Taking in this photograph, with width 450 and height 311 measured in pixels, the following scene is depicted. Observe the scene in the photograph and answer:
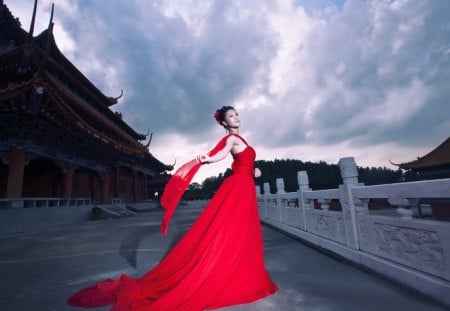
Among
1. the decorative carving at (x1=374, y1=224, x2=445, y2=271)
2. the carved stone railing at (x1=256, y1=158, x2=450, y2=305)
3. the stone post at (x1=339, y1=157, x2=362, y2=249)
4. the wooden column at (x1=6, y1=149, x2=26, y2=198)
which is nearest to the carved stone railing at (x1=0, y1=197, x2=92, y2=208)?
the wooden column at (x1=6, y1=149, x2=26, y2=198)

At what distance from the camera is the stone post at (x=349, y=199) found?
2.71 m

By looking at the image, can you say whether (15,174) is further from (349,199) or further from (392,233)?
(392,233)

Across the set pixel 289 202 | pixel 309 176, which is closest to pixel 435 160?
pixel 289 202

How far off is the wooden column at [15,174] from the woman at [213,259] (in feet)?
22.5

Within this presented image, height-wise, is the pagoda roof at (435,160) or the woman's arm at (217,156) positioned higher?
the pagoda roof at (435,160)

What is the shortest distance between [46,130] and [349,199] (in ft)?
28.9

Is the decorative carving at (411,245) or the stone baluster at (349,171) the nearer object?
the decorative carving at (411,245)

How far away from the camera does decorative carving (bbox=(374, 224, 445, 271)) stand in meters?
1.73

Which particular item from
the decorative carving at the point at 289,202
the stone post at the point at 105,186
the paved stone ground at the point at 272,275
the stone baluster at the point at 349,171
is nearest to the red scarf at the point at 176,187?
the paved stone ground at the point at 272,275

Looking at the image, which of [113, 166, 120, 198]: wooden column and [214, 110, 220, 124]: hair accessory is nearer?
[214, 110, 220, 124]: hair accessory

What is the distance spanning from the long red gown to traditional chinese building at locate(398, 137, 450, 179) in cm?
1475

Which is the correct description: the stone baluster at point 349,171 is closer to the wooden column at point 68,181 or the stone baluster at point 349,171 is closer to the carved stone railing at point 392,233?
the carved stone railing at point 392,233

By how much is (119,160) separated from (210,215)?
13537 millimetres

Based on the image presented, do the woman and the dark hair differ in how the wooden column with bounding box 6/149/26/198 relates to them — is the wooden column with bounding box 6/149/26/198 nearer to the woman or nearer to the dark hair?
the woman
